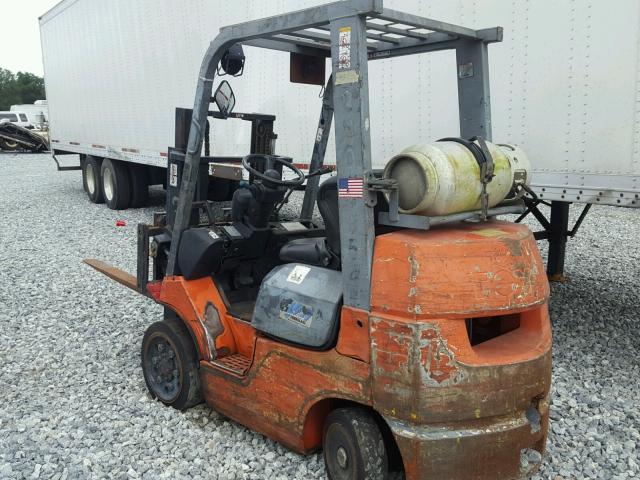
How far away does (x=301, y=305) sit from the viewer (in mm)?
2904

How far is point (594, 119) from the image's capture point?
4.24m

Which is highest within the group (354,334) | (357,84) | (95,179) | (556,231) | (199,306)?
(357,84)

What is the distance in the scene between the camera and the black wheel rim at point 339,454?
274cm

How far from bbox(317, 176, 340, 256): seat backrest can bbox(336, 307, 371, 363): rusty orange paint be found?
477mm

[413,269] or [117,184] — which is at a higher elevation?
[413,269]

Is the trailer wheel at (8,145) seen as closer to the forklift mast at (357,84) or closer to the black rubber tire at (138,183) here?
the black rubber tire at (138,183)

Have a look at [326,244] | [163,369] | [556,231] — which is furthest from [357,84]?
[556,231]

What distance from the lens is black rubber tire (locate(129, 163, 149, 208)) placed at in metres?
12.6

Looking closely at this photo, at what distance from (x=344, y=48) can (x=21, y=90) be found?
8795 centimetres

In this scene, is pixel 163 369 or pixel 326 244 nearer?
pixel 326 244

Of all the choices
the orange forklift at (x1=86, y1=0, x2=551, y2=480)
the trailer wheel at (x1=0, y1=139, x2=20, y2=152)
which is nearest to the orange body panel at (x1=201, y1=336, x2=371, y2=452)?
the orange forklift at (x1=86, y1=0, x2=551, y2=480)

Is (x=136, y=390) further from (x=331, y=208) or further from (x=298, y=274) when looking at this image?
(x=331, y=208)

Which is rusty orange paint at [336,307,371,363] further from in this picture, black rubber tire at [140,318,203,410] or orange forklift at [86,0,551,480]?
black rubber tire at [140,318,203,410]

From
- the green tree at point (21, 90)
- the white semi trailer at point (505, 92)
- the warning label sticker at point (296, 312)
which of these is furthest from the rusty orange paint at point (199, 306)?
the green tree at point (21, 90)
